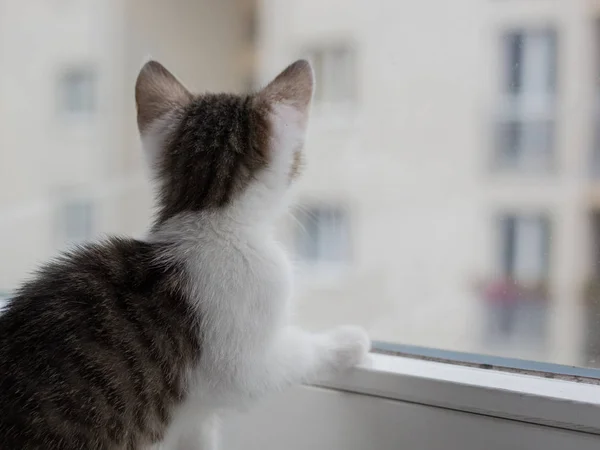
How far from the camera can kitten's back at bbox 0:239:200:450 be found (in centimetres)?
62

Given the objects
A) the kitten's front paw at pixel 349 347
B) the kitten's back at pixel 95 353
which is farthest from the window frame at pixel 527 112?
the kitten's back at pixel 95 353

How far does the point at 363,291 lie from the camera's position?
1919 millimetres

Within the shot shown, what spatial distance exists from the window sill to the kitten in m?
0.04

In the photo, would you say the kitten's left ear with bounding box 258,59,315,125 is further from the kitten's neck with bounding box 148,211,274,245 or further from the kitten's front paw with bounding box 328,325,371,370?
the kitten's front paw with bounding box 328,325,371,370

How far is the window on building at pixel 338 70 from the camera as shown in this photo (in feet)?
6.22

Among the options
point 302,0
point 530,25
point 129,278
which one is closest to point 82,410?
point 129,278

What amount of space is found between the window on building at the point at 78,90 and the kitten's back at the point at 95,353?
61.7 inches

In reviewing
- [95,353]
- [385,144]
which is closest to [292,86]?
[95,353]

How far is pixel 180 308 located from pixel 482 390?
1.10 feet

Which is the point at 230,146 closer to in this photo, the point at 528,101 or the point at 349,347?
the point at 349,347

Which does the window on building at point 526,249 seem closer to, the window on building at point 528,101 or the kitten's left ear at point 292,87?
the window on building at point 528,101

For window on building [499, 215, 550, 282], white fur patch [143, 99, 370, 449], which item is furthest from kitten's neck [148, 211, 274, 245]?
window on building [499, 215, 550, 282]

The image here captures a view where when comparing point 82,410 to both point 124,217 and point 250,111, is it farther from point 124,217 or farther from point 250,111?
point 124,217

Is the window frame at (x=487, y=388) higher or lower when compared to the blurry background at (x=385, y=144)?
lower
